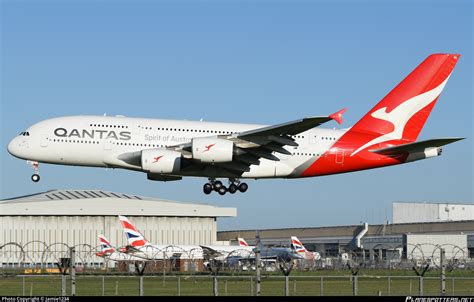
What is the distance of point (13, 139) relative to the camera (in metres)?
49.8

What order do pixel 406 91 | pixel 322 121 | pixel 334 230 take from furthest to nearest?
pixel 334 230 → pixel 406 91 → pixel 322 121

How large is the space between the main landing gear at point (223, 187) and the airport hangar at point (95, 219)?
34.4 m

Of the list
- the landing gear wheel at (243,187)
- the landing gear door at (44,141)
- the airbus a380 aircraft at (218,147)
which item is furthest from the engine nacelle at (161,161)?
the landing gear door at (44,141)

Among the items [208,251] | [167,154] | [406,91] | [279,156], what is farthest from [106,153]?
[208,251]

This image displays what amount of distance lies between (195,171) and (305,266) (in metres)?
15.2

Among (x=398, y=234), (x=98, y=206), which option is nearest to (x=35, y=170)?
(x=98, y=206)

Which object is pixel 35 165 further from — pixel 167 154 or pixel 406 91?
pixel 406 91

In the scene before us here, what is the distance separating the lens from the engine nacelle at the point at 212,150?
47.1 m

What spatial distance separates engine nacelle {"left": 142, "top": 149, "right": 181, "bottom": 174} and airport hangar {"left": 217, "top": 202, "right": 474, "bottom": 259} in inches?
1570

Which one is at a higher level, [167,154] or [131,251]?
[167,154]

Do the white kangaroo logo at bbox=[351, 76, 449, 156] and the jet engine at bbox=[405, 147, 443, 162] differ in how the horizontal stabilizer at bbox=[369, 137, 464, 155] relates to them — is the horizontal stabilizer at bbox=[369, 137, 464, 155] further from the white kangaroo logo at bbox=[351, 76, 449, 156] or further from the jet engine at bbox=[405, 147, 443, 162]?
the white kangaroo logo at bbox=[351, 76, 449, 156]

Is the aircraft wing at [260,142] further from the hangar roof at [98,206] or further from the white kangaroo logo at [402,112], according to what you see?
the hangar roof at [98,206]

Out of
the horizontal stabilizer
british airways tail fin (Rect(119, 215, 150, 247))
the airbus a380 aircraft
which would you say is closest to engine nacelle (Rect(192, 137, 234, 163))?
the airbus a380 aircraft

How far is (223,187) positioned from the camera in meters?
51.0
